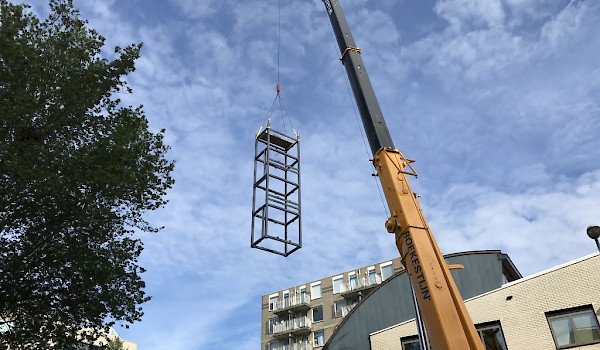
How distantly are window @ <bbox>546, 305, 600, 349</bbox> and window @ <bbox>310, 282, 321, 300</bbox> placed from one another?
41.4m

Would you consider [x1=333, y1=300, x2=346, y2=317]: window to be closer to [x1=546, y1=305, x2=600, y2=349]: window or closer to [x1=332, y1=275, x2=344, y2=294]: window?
[x1=332, y1=275, x2=344, y2=294]: window

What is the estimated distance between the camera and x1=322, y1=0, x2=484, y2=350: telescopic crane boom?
9766mm

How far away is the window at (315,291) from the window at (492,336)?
129 ft

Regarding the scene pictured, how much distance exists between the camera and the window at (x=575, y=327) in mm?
16547

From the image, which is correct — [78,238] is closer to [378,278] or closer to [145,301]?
[145,301]

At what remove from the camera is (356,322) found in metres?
23.8

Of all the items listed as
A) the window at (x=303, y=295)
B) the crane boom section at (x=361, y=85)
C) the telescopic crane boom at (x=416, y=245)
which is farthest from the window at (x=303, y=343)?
the telescopic crane boom at (x=416, y=245)

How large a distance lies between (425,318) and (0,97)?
13695 mm

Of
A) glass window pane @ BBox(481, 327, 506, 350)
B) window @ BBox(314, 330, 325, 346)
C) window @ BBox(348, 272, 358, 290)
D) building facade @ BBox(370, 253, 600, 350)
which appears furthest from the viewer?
window @ BBox(348, 272, 358, 290)

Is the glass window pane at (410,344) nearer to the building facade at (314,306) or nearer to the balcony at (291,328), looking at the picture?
the building facade at (314,306)

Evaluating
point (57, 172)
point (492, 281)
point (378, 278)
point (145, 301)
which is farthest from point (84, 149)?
point (378, 278)

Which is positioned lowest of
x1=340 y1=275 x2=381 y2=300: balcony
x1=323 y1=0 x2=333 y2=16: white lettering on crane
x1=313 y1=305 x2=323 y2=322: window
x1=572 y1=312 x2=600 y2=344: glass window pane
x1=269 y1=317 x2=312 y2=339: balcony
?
x1=572 y1=312 x2=600 y2=344: glass window pane

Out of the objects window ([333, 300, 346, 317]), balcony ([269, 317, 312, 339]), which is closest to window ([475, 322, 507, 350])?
window ([333, 300, 346, 317])

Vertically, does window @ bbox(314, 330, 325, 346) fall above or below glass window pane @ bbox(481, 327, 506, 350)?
above
